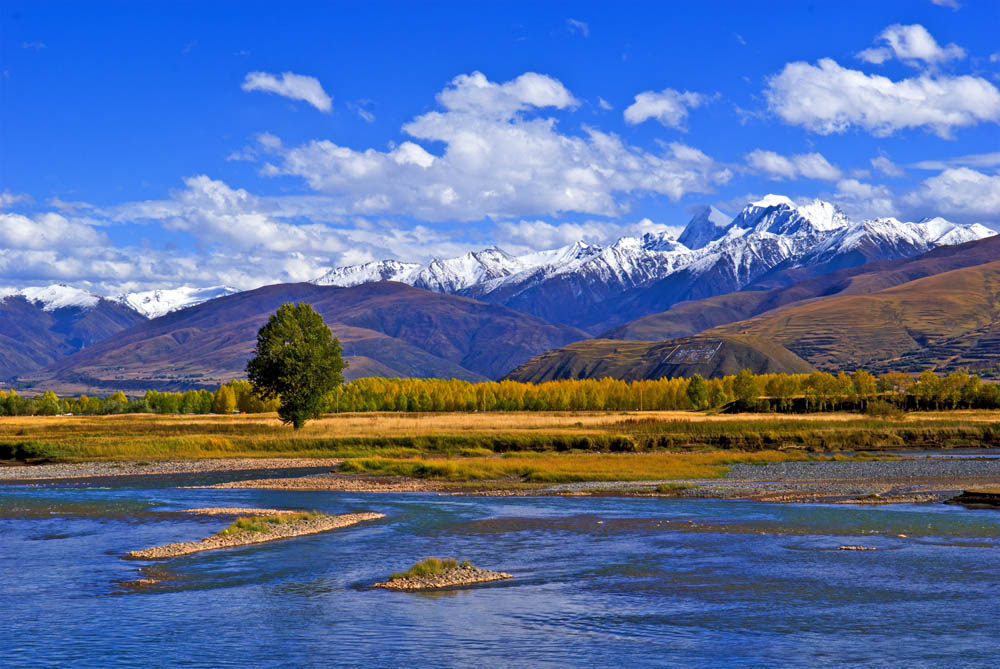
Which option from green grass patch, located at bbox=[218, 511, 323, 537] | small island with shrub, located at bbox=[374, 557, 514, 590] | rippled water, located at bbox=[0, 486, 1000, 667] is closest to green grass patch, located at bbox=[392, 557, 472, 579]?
small island with shrub, located at bbox=[374, 557, 514, 590]

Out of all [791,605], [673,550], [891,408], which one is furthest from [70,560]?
[891,408]

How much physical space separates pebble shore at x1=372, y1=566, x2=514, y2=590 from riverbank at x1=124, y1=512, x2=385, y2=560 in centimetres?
1135

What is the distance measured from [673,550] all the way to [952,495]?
2911cm

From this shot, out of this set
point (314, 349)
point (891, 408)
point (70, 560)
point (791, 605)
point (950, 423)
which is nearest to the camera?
point (791, 605)

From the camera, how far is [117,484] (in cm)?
7400

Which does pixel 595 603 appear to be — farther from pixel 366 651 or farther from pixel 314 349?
pixel 314 349

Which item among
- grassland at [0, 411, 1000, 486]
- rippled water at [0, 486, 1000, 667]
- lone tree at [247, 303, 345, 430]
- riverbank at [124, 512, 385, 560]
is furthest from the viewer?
lone tree at [247, 303, 345, 430]

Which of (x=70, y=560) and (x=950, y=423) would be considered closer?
(x=70, y=560)

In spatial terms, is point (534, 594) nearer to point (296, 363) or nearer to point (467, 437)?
point (467, 437)

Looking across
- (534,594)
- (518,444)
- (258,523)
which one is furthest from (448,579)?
(518,444)

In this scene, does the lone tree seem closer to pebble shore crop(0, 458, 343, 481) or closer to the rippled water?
pebble shore crop(0, 458, 343, 481)

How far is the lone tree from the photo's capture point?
4491 inches

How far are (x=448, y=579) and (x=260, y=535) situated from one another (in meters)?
13.6

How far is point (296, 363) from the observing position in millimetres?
113438
